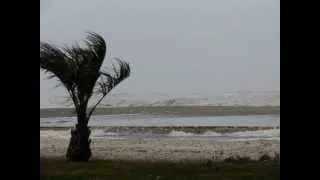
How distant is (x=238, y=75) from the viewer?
155 centimetres

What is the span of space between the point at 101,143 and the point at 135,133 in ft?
0.45

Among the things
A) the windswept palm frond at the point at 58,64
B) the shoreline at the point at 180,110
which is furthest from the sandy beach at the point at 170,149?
the windswept palm frond at the point at 58,64

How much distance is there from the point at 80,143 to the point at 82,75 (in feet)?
0.99

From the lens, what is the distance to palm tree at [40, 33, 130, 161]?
59.7 inches

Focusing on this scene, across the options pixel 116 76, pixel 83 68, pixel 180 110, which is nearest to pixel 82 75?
pixel 83 68

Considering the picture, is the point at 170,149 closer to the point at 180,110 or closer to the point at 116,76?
the point at 180,110

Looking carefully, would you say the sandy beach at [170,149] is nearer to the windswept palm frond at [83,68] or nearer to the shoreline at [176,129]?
→ the shoreline at [176,129]

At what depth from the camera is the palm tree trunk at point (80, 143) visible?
1.53 meters

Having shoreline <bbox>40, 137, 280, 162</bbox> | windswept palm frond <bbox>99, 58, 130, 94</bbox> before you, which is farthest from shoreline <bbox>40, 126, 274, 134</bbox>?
windswept palm frond <bbox>99, 58, 130, 94</bbox>

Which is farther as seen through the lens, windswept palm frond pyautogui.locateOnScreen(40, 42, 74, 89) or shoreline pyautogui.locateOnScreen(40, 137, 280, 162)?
shoreline pyautogui.locateOnScreen(40, 137, 280, 162)

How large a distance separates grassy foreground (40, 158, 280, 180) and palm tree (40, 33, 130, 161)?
→ 0.05 meters

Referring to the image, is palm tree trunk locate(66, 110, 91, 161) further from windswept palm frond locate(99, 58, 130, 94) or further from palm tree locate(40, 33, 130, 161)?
windswept palm frond locate(99, 58, 130, 94)
